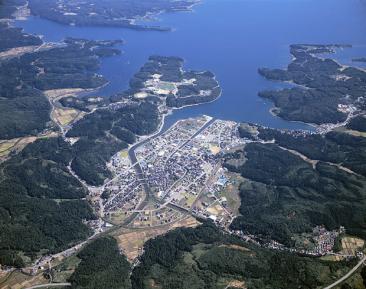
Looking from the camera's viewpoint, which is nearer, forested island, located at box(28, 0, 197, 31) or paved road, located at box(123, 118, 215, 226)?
paved road, located at box(123, 118, 215, 226)

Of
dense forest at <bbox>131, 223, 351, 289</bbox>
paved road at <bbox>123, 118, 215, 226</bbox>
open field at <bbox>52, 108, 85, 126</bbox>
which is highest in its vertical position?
dense forest at <bbox>131, 223, 351, 289</bbox>

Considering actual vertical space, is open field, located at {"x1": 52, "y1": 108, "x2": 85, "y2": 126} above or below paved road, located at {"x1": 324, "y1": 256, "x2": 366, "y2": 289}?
below

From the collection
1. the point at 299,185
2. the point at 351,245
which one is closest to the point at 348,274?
the point at 351,245

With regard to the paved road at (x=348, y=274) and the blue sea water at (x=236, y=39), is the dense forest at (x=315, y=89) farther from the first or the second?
the paved road at (x=348, y=274)

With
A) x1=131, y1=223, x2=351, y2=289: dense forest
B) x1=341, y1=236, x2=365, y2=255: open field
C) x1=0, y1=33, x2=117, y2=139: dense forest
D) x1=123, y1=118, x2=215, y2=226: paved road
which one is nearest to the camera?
x1=131, y1=223, x2=351, y2=289: dense forest

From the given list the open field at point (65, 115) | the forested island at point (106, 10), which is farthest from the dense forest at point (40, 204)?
the forested island at point (106, 10)

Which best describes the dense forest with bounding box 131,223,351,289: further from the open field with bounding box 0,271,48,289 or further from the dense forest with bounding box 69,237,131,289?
the open field with bounding box 0,271,48,289

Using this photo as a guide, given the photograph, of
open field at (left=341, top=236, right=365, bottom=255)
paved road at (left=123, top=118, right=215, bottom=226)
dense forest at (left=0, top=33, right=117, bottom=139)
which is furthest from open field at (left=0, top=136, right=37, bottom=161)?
open field at (left=341, top=236, right=365, bottom=255)
